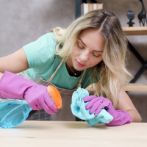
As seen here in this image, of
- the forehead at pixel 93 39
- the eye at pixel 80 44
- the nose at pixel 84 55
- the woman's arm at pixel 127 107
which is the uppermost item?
the forehead at pixel 93 39

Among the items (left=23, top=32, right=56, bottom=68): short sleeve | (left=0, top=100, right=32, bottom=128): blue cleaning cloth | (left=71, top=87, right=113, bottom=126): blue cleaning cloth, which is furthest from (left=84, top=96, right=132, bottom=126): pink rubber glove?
(left=23, top=32, right=56, bottom=68): short sleeve

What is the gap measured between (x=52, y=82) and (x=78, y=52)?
28 centimetres

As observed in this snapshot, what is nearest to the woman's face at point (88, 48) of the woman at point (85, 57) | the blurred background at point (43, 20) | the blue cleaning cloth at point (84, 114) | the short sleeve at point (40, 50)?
the woman at point (85, 57)

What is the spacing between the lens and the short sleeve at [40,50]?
1.06m

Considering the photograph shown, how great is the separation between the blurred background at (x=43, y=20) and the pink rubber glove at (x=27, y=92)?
111 cm

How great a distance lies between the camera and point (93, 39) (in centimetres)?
96

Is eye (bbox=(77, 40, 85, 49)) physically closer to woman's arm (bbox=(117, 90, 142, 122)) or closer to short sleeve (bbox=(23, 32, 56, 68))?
short sleeve (bbox=(23, 32, 56, 68))

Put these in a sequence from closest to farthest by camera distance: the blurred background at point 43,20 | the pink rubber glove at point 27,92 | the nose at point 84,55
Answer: the pink rubber glove at point 27,92 → the nose at point 84,55 → the blurred background at point 43,20

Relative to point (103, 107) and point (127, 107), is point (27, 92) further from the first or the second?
point (127, 107)

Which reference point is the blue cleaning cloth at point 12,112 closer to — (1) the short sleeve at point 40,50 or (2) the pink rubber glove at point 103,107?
(2) the pink rubber glove at point 103,107

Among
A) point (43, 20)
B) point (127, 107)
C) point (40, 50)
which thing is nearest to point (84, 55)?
point (40, 50)

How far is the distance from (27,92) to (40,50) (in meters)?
0.38

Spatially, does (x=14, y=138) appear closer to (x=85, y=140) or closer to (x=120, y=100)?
(x=85, y=140)

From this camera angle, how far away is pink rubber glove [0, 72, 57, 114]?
70 cm
